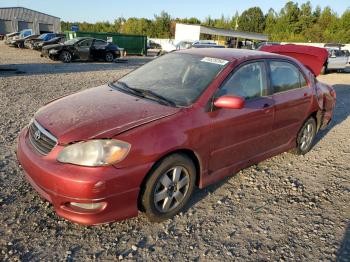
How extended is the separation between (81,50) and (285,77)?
1609 centimetres

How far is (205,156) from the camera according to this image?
337cm

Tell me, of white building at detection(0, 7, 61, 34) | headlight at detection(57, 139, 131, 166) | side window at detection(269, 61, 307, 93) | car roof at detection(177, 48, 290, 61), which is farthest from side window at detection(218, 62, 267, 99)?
white building at detection(0, 7, 61, 34)

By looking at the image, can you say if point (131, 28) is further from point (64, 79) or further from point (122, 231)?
point (122, 231)

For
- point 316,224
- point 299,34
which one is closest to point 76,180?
point 316,224

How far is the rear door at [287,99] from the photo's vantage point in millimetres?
4262

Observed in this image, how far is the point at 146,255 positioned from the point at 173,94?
1.65 meters

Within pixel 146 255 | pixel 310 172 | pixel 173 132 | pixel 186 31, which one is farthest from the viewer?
pixel 186 31

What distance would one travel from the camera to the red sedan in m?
2.72

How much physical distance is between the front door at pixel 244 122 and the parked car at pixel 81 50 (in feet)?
52.8

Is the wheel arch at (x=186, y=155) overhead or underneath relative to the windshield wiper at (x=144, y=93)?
underneath

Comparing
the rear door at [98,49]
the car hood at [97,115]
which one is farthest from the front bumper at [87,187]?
the rear door at [98,49]

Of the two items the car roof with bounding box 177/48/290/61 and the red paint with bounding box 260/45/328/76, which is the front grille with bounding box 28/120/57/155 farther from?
the red paint with bounding box 260/45/328/76

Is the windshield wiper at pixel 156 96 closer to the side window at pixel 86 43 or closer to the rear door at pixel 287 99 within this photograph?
the rear door at pixel 287 99

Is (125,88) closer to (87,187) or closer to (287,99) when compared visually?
(87,187)
